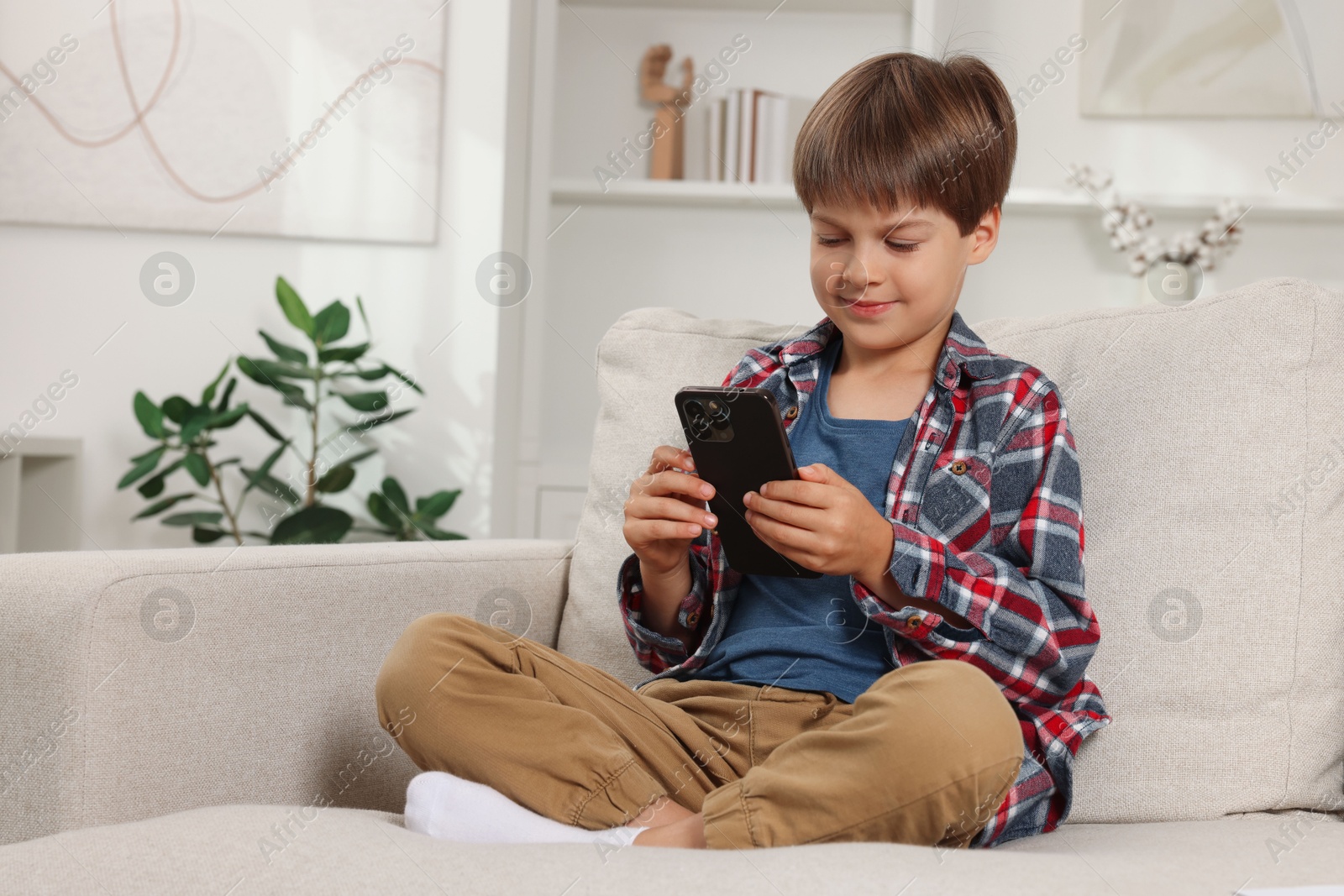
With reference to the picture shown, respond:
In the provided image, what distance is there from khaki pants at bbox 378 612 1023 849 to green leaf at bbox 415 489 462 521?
1.28 metres

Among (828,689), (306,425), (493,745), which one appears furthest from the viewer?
(306,425)

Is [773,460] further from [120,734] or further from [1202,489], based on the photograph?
[120,734]

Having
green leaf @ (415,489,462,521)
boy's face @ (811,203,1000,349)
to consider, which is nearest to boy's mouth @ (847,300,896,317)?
boy's face @ (811,203,1000,349)

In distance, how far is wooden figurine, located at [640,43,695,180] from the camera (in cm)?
273

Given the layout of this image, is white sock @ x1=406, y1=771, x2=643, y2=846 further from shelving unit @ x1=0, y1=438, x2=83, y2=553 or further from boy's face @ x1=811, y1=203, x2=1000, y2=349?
shelving unit @ x1=0, y1=438, x2=83, y2=553

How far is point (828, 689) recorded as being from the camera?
0.95 meters

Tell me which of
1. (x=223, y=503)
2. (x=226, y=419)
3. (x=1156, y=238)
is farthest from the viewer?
(x=1156, y=238)

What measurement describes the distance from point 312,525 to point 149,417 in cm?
38

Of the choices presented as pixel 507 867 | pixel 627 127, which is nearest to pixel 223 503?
pixel 627 127

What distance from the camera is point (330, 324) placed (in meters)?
2.21

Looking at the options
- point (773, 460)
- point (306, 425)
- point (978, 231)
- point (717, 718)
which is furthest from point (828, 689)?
point (306, 425)

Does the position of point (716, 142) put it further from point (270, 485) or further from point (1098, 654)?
point (1098, 654)

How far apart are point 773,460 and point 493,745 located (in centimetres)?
31

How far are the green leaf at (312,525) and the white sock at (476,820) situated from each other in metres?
1.42
